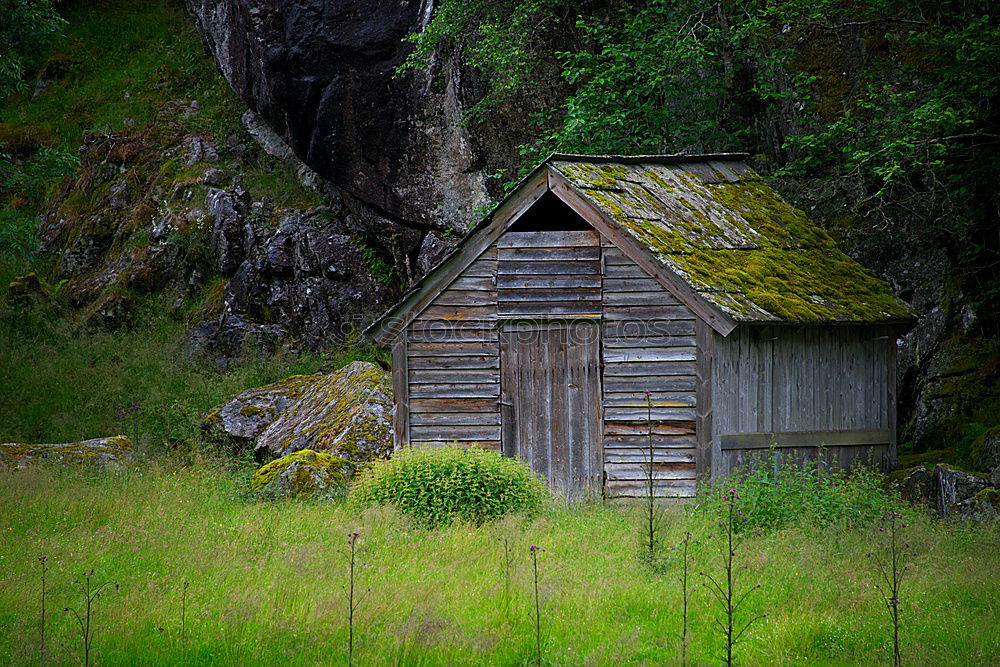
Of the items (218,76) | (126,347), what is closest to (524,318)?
(126,347)

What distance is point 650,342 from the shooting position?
1114cm

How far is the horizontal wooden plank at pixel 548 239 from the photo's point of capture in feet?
37.3

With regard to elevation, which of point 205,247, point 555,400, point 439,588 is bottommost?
point 439,588

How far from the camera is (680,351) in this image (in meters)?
11.0

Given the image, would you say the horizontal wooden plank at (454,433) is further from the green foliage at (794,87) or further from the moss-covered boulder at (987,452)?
the moss-covered boulder at (987,452)

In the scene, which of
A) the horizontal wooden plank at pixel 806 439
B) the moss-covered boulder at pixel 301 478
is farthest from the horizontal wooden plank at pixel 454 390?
the horizontal wooden plank at pixel 806 439

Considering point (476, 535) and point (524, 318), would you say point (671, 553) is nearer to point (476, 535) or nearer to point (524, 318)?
point (476, 535)

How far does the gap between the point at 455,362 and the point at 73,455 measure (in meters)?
5.32

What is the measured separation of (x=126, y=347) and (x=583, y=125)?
11.9 metres

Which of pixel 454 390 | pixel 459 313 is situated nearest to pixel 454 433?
pixel 454 390

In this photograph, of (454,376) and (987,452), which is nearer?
(454,376)

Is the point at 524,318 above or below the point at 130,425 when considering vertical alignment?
above

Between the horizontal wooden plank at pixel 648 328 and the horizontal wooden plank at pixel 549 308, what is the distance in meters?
0.26

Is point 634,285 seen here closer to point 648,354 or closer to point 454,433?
point 648,354
